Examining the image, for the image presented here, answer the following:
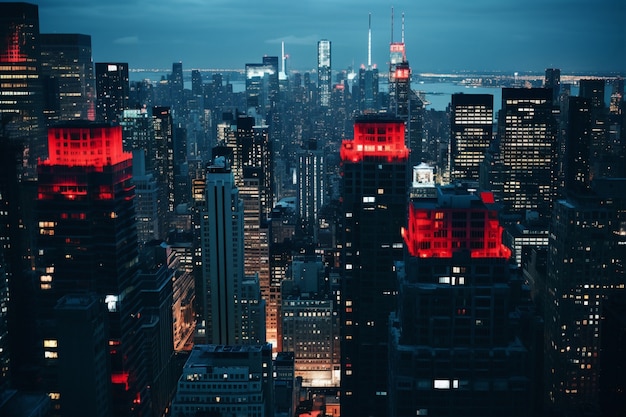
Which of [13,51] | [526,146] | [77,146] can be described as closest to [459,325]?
[77,146]

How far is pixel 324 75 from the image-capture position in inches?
2490

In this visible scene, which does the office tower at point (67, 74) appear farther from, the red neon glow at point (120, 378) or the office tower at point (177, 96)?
the office tower at point (177, 96)

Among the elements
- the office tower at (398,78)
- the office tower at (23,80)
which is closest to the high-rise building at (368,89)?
the office tower at (398,78)

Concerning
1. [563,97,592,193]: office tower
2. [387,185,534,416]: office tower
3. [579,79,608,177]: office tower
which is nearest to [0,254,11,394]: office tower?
[387,185,534,416]: office tower

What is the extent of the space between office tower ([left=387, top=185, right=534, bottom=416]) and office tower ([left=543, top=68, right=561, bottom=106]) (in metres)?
12.5

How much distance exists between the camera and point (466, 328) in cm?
1482

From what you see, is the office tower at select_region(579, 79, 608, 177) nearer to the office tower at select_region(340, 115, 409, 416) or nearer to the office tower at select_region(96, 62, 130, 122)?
the office tower at select_region(340, 115, 409, 416)

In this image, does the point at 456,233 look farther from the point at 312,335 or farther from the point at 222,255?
the point at 312,335

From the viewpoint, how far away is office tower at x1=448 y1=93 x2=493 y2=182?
51.7 metres

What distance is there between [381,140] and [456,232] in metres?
8.47

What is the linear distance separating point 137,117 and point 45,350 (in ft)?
105

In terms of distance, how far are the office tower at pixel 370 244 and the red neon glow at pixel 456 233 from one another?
7.77 metres

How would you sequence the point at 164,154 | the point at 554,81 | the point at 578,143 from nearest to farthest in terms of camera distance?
the point at 554,81
the point at 578,143
the point at 164,154

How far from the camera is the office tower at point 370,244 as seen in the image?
2302 cm
